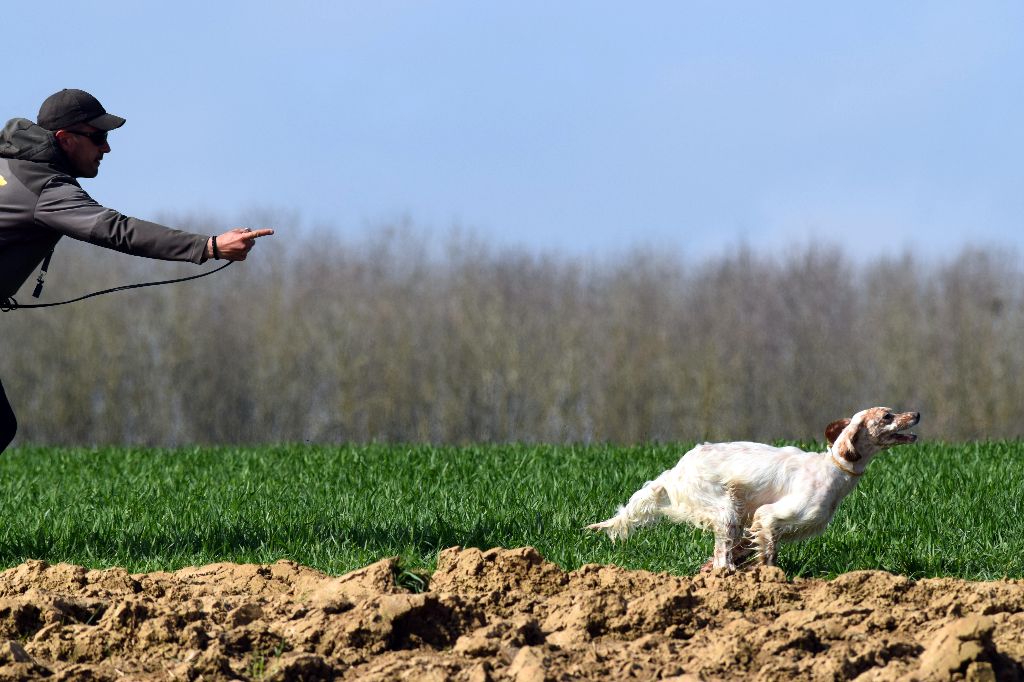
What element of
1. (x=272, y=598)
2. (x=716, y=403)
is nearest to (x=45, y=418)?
(x=716, y=403)

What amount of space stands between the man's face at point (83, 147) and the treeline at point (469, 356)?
15245 mm

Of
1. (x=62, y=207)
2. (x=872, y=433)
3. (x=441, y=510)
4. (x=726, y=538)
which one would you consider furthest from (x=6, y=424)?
(x=872, y=433)

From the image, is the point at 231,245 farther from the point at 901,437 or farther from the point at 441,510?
the point at 901,437

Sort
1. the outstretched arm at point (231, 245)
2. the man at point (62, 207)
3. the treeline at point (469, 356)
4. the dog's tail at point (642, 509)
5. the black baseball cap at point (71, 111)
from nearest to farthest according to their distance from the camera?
1. the dog's tail at point (642, 509)
2. the outstretched arm at point (231, 245)
3. the man at point (62, 207)
4. the black baseball cap at point (71, 111)
5. the treeline at point (469, 356)

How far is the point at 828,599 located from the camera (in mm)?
5520

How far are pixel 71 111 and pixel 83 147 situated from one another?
0.24 m

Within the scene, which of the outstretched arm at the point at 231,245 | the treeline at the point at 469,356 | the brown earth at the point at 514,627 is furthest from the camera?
the treeline at the point at 469,356

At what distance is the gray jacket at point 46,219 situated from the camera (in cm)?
683

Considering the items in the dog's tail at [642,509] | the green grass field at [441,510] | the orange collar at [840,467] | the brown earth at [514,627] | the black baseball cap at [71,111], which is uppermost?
the black baseball cap at [71,111]

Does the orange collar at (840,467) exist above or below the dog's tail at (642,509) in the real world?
above

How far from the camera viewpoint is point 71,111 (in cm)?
739

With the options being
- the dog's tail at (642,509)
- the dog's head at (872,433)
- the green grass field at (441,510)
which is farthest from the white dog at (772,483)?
the green grass field at (441,510)

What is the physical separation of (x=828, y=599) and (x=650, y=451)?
19.8ft

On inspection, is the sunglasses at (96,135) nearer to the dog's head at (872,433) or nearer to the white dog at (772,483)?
the white dog at (772,483)
